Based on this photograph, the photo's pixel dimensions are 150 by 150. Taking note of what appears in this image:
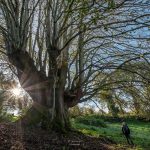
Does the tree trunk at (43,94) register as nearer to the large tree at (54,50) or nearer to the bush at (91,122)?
the large tree at (54,50)

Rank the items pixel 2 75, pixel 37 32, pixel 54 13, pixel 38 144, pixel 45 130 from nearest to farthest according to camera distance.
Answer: pixel 38 144 → pixel 54 13 → pixel 45 130 → pixel 37 32 → pixel 2 75

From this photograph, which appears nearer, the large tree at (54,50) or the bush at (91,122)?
the large tree at (54,50)

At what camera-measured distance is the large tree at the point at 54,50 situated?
1667 cm

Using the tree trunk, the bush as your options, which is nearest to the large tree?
the tree trunk

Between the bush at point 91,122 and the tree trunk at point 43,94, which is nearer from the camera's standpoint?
the tree trunk at point 43,94

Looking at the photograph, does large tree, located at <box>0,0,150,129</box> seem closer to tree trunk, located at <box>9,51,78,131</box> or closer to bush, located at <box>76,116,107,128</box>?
tree trunk, located at <box>9,51,78,131</box>

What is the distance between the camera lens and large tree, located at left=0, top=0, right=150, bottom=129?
656 inches

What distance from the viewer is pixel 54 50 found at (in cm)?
1769

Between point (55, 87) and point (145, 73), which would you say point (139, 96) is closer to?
point (145, 73)

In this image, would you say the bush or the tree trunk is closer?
the tree trunk

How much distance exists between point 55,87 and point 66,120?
1.70 meters

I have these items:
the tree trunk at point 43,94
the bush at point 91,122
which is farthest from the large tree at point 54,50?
the bush at point 91,122

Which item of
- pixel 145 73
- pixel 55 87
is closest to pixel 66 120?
pixel 55 87

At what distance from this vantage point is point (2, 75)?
24.1 metres
